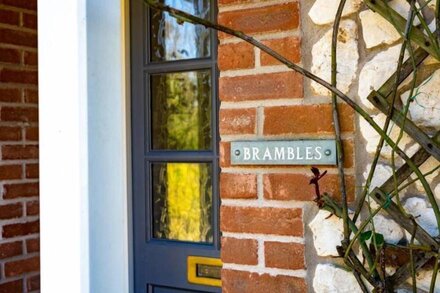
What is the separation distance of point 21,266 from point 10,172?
0.45 m

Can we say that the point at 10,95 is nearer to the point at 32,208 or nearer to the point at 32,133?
the point at 32,133

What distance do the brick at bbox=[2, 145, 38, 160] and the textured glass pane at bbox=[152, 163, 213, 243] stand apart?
67 centimetres

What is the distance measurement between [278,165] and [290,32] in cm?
38

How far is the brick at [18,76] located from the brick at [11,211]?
22.9 inches

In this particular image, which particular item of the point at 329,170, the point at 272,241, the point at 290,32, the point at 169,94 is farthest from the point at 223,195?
the point at 169,94

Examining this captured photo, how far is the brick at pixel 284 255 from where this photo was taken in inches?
61.1

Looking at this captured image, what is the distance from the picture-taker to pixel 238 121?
164cm

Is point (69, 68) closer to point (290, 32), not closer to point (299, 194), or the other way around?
point (290, 32)

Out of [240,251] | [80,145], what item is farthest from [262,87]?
[80,145]

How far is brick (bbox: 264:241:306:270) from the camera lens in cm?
155

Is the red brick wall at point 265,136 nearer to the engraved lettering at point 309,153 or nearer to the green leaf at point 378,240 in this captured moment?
the engraved lettering at point 309,153

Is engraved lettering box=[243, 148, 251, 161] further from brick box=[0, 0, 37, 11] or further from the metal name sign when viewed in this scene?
brick box=[0, 0, 37, 11]

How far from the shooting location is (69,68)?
175 cm

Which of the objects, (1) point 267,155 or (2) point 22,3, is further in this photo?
(2) point 22,3
